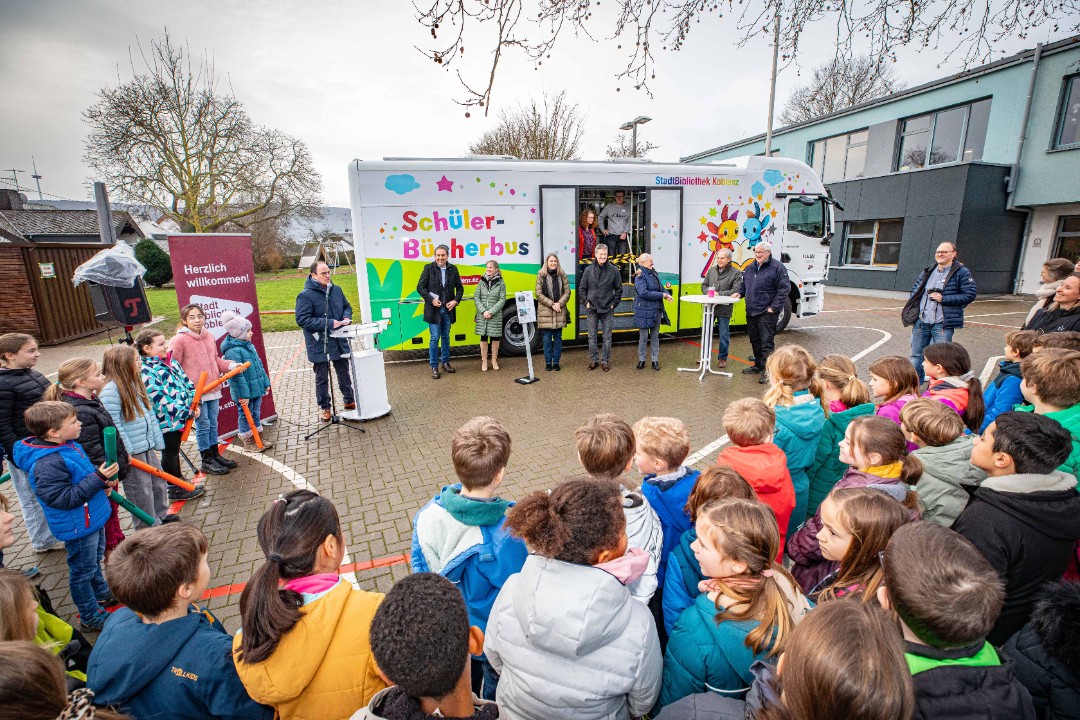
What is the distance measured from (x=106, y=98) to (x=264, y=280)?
10712 mm

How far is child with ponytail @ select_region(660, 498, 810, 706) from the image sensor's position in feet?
5.14

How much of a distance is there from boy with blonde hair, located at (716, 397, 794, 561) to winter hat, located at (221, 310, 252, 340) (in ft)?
17.3

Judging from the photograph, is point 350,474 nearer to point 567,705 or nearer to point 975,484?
point 567,705

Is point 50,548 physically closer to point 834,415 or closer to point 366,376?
point 366,376

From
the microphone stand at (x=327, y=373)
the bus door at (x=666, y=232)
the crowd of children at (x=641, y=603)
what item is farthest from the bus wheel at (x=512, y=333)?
the crowd of children at (x=641, y=603)

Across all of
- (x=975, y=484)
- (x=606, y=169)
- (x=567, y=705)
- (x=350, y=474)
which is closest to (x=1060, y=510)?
(x=975, y=484)

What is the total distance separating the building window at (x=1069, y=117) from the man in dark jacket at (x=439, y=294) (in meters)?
18.3

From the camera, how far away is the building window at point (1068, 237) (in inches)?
605

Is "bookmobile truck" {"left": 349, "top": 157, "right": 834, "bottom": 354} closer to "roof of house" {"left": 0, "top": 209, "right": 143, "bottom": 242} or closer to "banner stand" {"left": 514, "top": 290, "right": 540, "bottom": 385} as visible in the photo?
"banner stand" {"left": 514, "top": 290, "right": 540, "bottom": 385}

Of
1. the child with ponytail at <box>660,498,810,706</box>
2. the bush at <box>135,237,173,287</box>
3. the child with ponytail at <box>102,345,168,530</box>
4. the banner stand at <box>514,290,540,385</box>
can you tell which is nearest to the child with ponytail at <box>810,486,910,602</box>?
the child with ponytail at <box>660,498,810,706</box>

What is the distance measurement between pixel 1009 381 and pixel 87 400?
6658 millimetres

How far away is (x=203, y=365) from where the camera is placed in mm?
5086

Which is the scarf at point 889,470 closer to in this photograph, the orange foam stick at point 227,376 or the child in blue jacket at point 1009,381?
the child in blue jacket at point 1009,381

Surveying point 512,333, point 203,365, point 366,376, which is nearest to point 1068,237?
point 512,333
